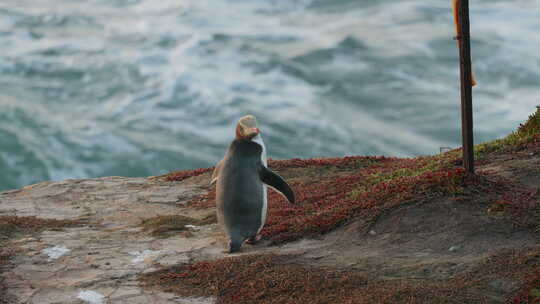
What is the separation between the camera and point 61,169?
50281mm

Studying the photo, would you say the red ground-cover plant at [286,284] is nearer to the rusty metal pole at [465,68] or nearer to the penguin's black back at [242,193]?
the penguin's black back at [242,193]

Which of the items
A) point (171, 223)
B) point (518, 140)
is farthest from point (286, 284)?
point (518, 140)

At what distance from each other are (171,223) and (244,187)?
91.5 inches

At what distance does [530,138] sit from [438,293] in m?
6.44

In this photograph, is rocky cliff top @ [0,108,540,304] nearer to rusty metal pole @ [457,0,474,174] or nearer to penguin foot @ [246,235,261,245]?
penguin foot @ [246,235,261,245]

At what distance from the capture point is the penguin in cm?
922

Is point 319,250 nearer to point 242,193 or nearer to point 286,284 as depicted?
point 286,284

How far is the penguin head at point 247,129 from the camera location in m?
9.26

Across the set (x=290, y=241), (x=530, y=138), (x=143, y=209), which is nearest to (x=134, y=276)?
(x=290, y=241)

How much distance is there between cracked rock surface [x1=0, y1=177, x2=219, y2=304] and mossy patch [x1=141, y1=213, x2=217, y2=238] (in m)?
0.20

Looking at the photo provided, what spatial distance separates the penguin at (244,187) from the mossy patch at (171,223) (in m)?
1.42

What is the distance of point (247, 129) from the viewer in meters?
9.28

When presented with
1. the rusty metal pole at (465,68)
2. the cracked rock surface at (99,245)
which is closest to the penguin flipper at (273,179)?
the cracked rock surface at (99,245)

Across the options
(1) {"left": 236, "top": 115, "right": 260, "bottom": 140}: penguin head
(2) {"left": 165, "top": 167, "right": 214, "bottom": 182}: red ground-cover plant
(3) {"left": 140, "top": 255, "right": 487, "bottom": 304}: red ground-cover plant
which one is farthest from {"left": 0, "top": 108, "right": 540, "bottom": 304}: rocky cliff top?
(2) {"left": 165, "top": 167, "right": 214, "bottom": 182}: red ground-cover plant
